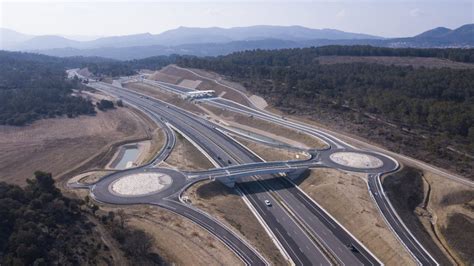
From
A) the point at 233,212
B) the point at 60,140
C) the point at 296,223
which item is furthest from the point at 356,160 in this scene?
the point at 60,140

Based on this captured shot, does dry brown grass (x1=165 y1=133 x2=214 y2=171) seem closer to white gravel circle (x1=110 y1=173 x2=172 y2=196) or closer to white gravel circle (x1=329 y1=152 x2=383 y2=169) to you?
white gravel circle (x1=110 y1=173 x2=172 y2=196)

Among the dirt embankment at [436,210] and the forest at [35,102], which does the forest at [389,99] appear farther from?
the forest at [35,102]

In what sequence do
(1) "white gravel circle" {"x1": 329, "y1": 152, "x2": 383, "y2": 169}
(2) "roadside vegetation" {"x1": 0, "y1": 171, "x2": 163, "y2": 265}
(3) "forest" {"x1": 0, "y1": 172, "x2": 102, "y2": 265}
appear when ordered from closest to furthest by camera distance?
1. (3) "forest" {"x1": 0, "y1": 172, "x2": 102, "y2": 265}
2. (2) "roadside vegetation" {"x1": 0, "y1": 171, "x2": 163, "y2": 265}
3. (1) "white gravel circle" {"x1": 329, "y1": 152, "x2": 383, "y2": 169}

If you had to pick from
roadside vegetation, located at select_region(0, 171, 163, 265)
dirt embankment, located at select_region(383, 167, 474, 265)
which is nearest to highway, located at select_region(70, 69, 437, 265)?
dirt embankment, located at select_region(383, 167, 474, 265)

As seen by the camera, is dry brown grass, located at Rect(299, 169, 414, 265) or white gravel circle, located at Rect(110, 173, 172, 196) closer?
dry brown grass, located at Rect(299, 169, 414, 265)

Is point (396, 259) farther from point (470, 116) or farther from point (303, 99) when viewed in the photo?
point (303, 99)

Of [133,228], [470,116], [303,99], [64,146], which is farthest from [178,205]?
[303,99]

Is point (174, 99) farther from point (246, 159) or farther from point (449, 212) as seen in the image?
point (449, 212)
